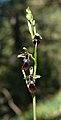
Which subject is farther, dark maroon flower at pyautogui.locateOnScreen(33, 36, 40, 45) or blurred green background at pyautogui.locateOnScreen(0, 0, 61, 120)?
blurred green background at pyautogui.locateOnScreen(0, 0, 61, 120)

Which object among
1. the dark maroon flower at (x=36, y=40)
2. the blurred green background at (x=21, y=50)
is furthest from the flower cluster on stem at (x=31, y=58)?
the blurred green background at (x=21, y=50)

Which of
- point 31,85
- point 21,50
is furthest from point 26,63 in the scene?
point 21,50

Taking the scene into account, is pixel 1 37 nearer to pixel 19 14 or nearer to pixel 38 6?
pixel 19 14

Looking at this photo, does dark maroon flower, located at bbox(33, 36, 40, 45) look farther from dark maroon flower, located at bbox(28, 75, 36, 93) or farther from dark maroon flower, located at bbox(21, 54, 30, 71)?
dark maroon flower, located at bbox(28, 75, 36, 93)

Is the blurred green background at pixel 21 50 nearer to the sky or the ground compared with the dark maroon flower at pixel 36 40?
nearer to the ground

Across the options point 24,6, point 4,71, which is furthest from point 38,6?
point 4,71

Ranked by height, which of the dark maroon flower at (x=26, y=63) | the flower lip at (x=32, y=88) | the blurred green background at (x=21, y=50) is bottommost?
the blurred green background at (x=21, y=50)

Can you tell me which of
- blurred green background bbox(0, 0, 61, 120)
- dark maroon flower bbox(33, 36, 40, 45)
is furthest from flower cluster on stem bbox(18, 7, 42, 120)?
blurred green background bbox(0, 0, 61, 120)

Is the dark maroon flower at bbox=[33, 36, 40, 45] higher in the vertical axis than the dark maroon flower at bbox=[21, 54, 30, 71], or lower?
higher

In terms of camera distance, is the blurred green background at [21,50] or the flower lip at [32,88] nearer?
the flower lip at [32,88]

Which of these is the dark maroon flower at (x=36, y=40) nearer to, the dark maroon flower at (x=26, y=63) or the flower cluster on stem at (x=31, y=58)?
the flower cluster on stem at (x=31, y=58)
